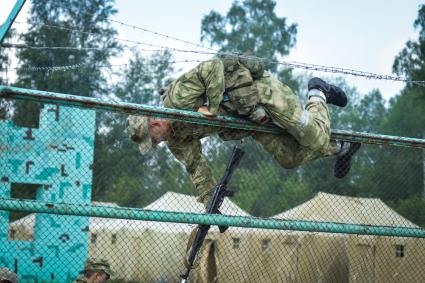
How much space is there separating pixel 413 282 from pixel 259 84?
6066 mm

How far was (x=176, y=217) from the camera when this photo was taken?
12.6 ft

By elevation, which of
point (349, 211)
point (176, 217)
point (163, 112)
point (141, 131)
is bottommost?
point (349, 211)

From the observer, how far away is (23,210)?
11.6 feet

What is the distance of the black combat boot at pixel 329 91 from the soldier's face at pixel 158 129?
1.17 meters

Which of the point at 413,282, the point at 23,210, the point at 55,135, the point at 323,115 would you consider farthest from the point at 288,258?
the point at 23,210

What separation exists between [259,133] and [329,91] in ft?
2.16

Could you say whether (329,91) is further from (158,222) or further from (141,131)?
(158,222)

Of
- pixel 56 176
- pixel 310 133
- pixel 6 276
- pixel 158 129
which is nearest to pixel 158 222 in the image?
pixel 56 176

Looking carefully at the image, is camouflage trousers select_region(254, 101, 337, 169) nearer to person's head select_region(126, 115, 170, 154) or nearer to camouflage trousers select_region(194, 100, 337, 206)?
camouflage trousers select_region(194, 100, 337, 206)

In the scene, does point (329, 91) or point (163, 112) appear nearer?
point (163, 112)

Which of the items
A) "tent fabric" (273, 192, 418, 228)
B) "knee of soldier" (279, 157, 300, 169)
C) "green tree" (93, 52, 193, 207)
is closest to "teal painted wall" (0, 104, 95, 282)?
"green tree" (93, 52, 193, 207)

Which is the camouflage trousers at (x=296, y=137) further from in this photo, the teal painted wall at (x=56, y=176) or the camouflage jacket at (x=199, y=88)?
the teal painted wall at (x=56, y=176)

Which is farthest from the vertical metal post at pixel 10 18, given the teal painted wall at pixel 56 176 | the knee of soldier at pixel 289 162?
the teal painted wall at pixel 56 176

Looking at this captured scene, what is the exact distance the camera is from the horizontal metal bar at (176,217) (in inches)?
140
